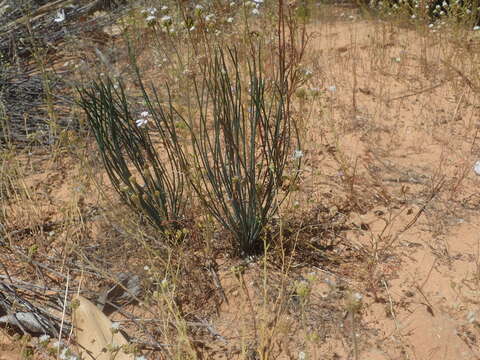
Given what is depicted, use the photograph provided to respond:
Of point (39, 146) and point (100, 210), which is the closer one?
point (100, 210)

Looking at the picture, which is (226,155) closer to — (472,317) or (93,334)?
(93,334)

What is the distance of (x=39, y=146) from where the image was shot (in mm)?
3236

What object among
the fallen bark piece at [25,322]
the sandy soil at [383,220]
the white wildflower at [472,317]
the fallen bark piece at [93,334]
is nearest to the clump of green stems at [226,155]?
the sandy soil at [383,220]

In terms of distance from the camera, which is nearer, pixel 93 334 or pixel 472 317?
pixel 472 317

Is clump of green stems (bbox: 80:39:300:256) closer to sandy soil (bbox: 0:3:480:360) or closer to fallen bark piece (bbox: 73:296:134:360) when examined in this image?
sandy soil (bbox: 0:3:480:360)

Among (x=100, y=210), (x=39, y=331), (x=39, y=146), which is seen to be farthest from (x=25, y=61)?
(x=39, y=331)

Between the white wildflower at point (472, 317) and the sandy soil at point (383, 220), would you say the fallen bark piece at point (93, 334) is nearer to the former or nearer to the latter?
the sandy soil at point (383, 220)

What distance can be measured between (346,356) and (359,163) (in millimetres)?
1355

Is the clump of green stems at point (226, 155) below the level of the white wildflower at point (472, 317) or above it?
above

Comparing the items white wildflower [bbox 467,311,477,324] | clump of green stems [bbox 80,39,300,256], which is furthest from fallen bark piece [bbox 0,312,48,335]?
white wildflower [bbox 467,311,477,324]

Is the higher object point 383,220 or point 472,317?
point 472,317

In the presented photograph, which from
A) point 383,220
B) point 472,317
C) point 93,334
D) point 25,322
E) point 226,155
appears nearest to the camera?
point 472,317

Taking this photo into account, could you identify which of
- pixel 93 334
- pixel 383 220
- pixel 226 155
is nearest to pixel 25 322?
pixel 93 334

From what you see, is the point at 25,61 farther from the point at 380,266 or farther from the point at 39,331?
the point at 380,266
